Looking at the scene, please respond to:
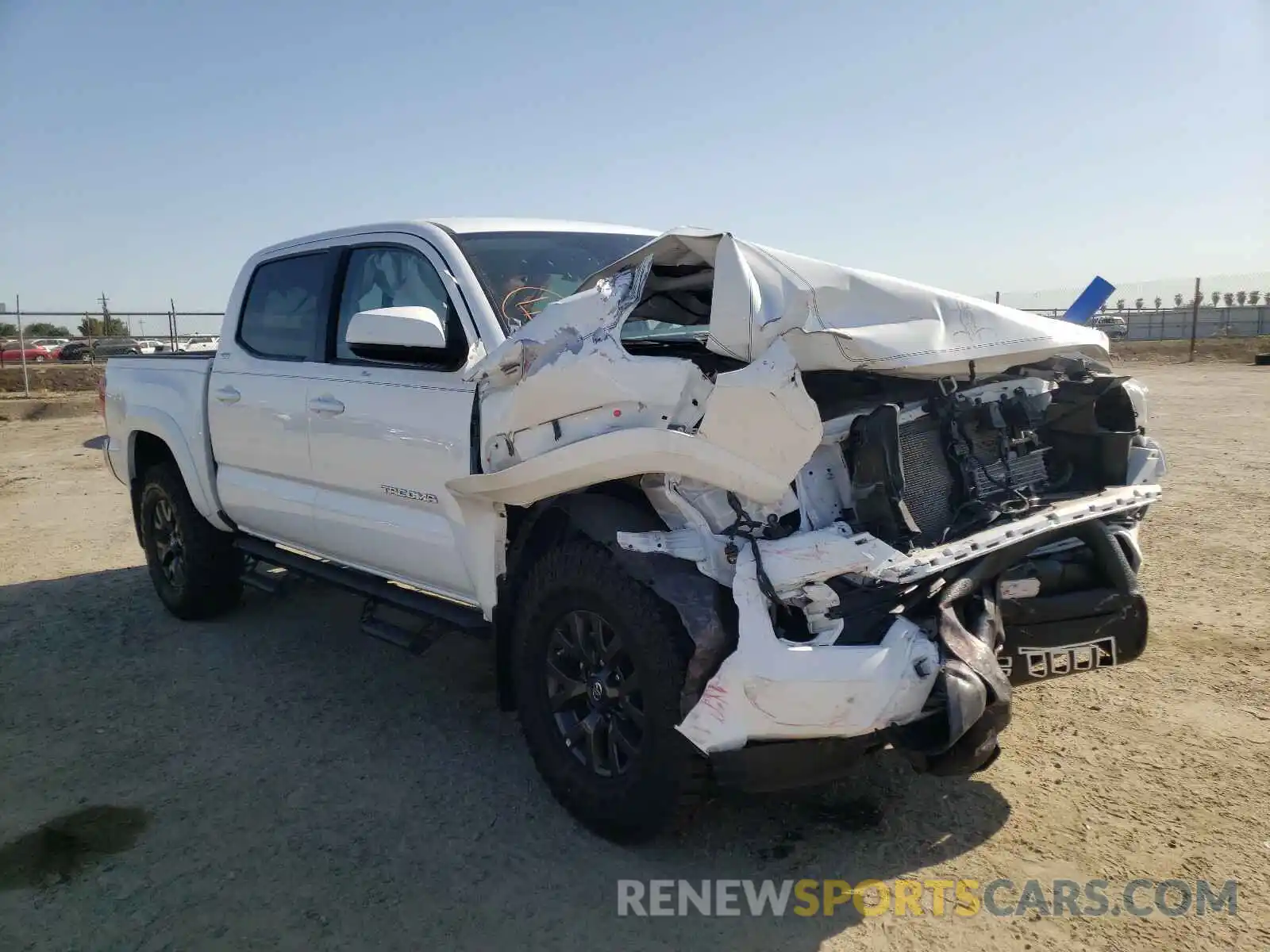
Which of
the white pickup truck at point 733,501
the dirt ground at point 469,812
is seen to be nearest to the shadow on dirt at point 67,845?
the dirt ground at point 469,812

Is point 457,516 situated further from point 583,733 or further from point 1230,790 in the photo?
point 1230,790

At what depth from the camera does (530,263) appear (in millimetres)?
4062

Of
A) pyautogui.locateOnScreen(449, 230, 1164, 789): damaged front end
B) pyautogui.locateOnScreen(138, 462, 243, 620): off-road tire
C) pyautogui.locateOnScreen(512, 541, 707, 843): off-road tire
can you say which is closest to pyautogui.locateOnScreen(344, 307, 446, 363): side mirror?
pyautogui.locateOnScreen(449, 230, 1164, 789): damaged front end

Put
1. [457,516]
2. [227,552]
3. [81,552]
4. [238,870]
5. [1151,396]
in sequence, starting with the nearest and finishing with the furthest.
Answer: [238,870]
[457,516]
[227,552]
[81,552]
[1151,396]

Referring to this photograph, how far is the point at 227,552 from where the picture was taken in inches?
224

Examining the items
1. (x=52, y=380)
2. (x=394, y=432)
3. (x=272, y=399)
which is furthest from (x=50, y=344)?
(x=394, y=432)

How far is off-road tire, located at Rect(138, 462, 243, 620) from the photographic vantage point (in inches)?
221

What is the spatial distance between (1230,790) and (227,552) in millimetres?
5065

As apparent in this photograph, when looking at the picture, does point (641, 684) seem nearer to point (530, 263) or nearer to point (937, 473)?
point (937, 473)

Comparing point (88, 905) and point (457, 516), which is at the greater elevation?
point (457, 516)

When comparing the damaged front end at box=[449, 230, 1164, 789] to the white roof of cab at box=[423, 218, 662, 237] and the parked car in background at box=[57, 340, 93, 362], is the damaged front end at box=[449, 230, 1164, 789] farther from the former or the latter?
the parked car in background at box=[57, 340, 93, 362]

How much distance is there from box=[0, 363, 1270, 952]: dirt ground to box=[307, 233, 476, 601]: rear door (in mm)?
812

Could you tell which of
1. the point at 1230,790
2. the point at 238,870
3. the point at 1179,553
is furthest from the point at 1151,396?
the point at 238,870

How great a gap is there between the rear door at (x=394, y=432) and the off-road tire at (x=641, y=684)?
530 mm
